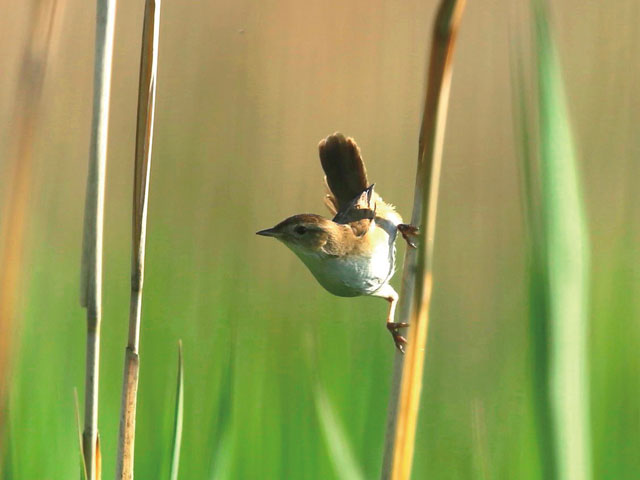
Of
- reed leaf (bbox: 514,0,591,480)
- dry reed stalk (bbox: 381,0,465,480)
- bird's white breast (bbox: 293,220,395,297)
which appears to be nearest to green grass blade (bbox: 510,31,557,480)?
reed leaf (bbox: 514,0,591,480)

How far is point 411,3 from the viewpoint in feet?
10.5

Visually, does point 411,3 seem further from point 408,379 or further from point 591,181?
point 408,379

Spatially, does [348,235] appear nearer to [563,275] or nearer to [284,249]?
[284,249]

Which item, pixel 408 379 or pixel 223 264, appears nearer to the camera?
pixel 408 379

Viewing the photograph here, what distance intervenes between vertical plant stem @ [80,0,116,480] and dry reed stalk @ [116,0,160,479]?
0.13ft

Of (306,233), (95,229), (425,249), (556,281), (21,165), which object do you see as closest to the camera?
(556,281)

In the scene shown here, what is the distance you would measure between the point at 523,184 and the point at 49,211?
164cm

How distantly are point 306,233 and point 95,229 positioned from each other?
1097 mm

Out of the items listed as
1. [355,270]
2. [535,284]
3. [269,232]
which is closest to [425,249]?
[535,284]

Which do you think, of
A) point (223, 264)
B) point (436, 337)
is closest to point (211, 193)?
point (223, 264)

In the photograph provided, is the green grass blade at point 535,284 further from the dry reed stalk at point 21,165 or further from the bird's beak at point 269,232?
the bird's beak at point 269,232

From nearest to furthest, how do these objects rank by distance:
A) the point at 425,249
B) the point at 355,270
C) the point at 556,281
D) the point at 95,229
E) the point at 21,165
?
the point at 556,281 < the point at 425,249 < the point at 95,229 < the point at 21,165 < the point at 355,270

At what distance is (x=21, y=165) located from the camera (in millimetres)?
1247

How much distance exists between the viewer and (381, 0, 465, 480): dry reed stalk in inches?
32.3
